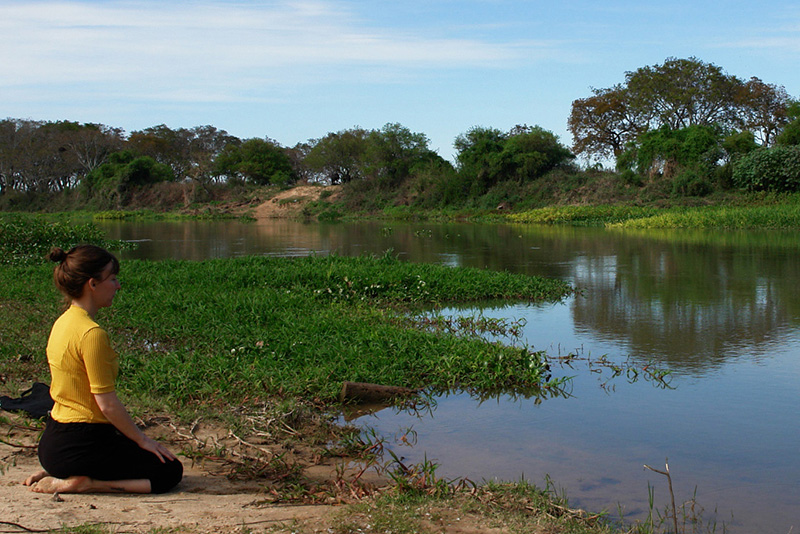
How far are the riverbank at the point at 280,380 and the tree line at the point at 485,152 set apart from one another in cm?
2441

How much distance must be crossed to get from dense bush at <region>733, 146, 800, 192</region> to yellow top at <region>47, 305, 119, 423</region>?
95.6 ft

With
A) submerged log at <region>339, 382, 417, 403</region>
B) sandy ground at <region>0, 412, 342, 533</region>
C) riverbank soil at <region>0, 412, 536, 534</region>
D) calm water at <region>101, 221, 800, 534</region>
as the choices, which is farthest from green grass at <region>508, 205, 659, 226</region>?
sandy ground at <region>0, 412, 342, 533</region>

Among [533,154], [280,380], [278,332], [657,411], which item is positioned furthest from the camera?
[533,154]

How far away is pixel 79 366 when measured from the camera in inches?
126

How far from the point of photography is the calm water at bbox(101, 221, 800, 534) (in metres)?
3.92

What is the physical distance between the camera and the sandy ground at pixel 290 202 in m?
44.3

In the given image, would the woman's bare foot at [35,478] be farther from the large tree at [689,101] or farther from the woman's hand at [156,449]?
the large tree at [689,101]

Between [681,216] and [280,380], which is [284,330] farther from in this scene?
[681,216]

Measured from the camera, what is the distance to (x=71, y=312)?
127 inches

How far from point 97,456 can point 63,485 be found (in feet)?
0.61

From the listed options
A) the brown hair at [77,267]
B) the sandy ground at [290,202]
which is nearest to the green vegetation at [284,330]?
the brown hair at [77,267]

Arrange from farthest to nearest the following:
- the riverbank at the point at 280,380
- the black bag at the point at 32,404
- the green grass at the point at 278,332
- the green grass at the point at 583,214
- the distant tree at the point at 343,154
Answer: the distant tree at the point at 343,154 < the green grass at the point at 583,214 < the green grass at the point at 278,332 < the black bag at the point at 32,404 < the riverbank at the point at 280,380

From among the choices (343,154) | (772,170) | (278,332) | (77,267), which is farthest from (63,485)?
(343,154)

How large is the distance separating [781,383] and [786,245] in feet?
44.1
